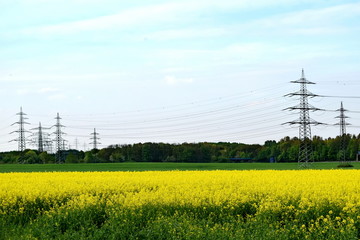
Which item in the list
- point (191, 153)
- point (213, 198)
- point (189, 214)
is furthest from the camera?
point (191, 153)

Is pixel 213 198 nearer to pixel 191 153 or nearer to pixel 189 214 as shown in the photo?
pixel 189 214

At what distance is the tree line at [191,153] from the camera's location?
A: 3798 inches

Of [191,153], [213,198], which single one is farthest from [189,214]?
[191,153]

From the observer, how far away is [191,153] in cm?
10050

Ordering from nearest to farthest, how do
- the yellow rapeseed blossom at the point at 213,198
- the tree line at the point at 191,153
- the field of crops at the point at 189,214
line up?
the field of crops at the point at 189,214 → the yellow rapeseed blossom at the point at 213,198 → the tree line at the point at 191,153

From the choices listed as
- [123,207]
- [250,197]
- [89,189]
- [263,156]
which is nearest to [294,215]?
[250,197]

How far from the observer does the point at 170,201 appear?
17719 mm

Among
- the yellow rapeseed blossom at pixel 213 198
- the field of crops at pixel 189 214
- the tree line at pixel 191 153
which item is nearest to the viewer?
the field of crops at pixel 189 214

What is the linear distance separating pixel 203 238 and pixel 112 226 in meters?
3.09

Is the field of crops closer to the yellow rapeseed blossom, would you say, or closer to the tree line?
the yellow rapeseed blossom

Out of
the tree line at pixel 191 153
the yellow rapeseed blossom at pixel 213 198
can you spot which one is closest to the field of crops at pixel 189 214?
the yellow rapeseed blossom at pixel 213 198

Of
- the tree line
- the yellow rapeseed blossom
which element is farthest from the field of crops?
the tree line

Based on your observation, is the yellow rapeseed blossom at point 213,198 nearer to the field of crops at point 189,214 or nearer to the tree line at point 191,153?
the field of crops at point 189,214

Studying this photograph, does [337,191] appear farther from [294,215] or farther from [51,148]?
[51,148]
